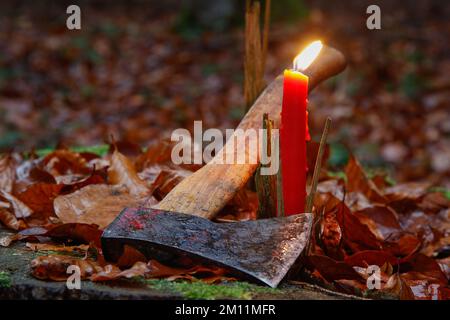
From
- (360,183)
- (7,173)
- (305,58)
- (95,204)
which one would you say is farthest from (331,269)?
(7,173)

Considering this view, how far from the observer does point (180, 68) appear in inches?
267

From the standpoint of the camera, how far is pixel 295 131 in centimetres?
156

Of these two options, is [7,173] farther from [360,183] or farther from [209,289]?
[360,183]

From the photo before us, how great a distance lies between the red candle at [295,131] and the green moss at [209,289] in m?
0.32

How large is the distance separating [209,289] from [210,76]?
535 centimetres

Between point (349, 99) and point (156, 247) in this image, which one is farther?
point (349, 99)

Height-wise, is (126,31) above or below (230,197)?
A: above

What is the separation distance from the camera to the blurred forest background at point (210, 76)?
5.21 meters

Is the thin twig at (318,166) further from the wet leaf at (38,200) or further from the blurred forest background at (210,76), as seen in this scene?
the blurred forest background at (210,76)

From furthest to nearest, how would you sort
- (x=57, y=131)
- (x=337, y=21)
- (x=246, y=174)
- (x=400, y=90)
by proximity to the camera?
(x=337, y=21) < (x=400, y=90) < (x=57, y=131) < (x=246, y=174)

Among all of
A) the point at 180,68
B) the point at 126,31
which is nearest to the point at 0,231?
the point at 180,68

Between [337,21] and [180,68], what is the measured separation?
80.1 inches

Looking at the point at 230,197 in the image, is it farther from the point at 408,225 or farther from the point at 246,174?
the point at 408,225

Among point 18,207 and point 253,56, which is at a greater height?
point 253,56
